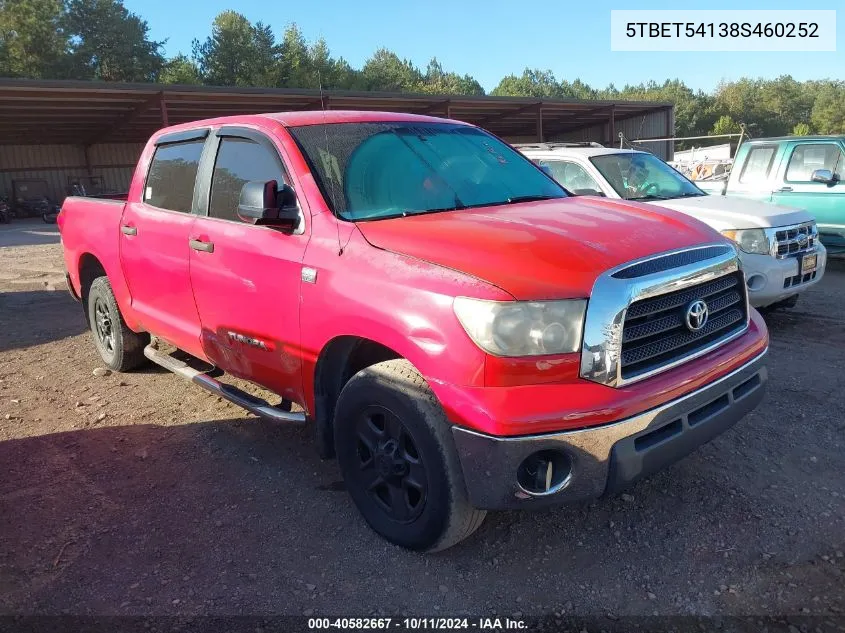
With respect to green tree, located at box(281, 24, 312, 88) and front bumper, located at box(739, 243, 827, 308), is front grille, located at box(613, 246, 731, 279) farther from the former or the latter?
green tree, located at box(281, 24, 312, 88)

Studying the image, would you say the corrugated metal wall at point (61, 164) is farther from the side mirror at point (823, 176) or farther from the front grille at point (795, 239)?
the front grille at point (795, 239)

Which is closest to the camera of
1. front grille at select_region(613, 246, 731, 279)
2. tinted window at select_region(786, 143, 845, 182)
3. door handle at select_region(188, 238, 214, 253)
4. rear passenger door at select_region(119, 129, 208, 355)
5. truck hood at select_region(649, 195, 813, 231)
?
front grille at select_region(613, 246, 731, 279)

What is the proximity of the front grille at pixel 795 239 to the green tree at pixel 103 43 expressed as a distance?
49257mm

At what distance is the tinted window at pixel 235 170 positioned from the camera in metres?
3.49

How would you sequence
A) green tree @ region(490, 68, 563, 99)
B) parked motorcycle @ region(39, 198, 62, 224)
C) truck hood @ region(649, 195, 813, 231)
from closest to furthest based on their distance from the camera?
1. truck hood @ region(649, 195, 813, 231)
2. parked motorcycle @ region(39, 198, 62, 224)
3. green tree @ region(490, 68, 563, 99)

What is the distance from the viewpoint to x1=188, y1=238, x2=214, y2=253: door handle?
12.0 feet

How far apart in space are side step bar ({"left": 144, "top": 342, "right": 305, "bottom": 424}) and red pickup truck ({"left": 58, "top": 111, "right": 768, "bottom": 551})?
25mm

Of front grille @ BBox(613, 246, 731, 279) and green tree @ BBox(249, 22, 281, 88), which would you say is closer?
front grille @ BBox(613, 246, 731, 279)

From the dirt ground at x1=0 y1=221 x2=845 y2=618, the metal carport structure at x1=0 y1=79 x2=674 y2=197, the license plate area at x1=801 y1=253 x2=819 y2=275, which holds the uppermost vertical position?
the metal carport structure at x1=0 y1=79 x2=674 y2=197

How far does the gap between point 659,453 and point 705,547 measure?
642 millimetres

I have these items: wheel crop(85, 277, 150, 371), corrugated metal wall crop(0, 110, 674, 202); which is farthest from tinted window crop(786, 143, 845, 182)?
corrugated metal wall crop(0, 110, 674, 202)

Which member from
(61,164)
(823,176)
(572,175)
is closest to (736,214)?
(572,175)

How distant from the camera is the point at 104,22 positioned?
4638 centimetres

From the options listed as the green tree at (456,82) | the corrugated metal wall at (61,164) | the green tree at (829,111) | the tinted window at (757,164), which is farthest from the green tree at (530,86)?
the tinted window at (757,164)
